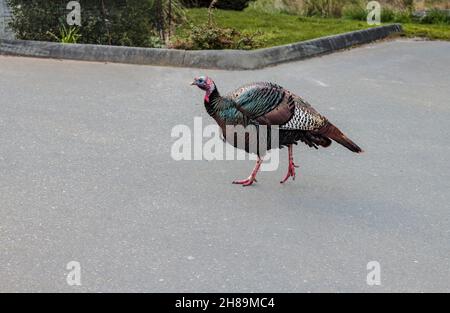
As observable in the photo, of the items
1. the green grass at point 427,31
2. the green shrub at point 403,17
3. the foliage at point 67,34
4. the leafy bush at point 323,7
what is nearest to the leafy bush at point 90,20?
the foliage at point 67,34

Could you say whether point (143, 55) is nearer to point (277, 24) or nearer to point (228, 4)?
point (277, 24)

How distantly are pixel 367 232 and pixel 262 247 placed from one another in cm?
74

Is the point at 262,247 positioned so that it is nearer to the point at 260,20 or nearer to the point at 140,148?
the point at 140,148

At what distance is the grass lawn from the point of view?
41.7ft

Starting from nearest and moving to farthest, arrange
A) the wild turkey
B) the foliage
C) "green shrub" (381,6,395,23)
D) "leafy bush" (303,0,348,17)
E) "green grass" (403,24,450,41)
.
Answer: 1. the wild turkey
2. the foliage
3. "green grass" (403,24,450,41)
4. "green shrub" (381,6,395,23)
5. "leafy bush" (303,0,348,17)

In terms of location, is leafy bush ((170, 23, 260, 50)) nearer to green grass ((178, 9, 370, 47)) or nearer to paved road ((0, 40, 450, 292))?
green grass ((178, 9, 370, 47))

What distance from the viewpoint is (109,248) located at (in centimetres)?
499

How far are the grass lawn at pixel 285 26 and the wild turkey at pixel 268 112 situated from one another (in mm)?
5969

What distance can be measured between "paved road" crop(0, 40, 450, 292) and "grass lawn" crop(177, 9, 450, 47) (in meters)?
3.26

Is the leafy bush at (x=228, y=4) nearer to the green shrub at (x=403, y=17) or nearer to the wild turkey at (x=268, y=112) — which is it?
the green shrub at (x=403, y=17)

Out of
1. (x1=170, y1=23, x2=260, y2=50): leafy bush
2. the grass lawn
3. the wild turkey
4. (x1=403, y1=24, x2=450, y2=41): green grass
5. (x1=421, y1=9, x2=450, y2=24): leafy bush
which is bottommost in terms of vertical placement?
(x1=421, y1=9, x2=450, y2=24): leafy bush

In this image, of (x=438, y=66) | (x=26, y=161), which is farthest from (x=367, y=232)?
(x=438, y=66)

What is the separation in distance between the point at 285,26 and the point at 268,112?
8540 millimetres

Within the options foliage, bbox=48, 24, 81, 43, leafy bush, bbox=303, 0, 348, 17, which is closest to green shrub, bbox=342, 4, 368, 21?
leafy bush, bbox=303, 0, 348, 17
